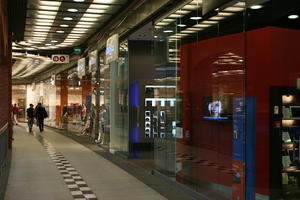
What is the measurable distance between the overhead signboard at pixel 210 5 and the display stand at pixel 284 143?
1411 millimetres

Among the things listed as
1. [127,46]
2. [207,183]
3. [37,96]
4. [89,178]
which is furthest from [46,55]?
[37,96]

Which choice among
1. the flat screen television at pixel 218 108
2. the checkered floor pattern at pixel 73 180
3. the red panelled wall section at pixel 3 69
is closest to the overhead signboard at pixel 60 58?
the checkered floor pattern at pixel 73 180

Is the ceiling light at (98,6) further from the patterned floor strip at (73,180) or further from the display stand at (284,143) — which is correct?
the display stand at (284,143)

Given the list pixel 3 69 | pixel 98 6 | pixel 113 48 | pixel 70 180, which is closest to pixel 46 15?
pixel 98 6

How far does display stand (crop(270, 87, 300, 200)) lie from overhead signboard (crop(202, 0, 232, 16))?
4.63 ft

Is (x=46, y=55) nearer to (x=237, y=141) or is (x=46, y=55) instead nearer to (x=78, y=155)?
(x=78, y=155)

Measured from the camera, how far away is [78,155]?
442 inches

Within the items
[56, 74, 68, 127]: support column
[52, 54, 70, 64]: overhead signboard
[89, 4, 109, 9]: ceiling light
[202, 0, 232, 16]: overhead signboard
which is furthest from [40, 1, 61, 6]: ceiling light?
[56, 74, 68, 127]: support column

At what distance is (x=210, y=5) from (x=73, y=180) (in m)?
3.78

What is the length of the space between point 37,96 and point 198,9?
99.3 feet

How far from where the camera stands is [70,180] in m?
7.41

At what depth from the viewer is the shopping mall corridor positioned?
623 centimetres

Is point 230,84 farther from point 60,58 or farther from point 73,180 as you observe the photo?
point 60,58

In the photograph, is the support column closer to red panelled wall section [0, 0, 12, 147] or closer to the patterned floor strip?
the patterned floor strip
